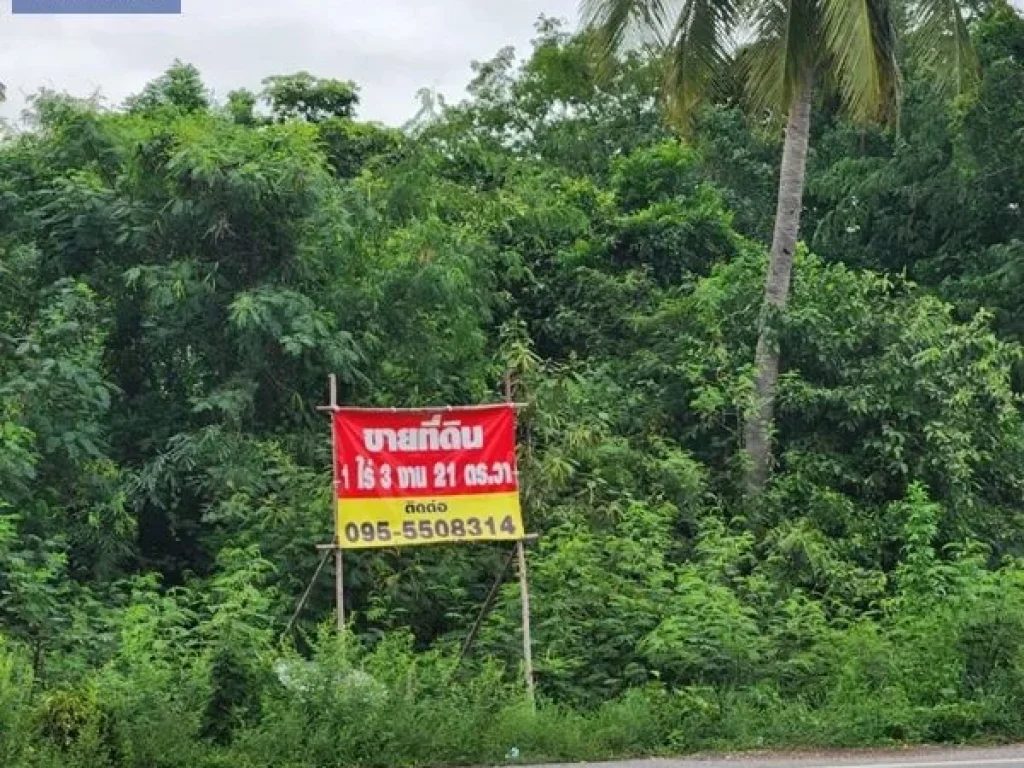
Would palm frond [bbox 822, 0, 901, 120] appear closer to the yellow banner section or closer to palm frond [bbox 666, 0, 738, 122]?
palm frond [bbox 666, 0, 738, 122]

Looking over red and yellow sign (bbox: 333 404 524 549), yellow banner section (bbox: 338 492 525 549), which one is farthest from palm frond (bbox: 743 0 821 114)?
yellow banner section (bbox: 338 492 525 549)

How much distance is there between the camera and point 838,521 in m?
13.2

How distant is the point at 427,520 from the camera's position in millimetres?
9719

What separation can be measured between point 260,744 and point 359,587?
3.01m

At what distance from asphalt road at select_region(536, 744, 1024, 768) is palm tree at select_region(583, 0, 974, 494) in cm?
505

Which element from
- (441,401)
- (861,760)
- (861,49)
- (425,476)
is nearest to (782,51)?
(861,49)

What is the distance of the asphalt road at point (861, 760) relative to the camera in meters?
8.10

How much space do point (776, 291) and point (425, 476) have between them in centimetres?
582

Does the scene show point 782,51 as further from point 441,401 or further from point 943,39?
point 441,401

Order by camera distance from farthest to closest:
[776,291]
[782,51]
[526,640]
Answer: [776,291] < [782,51] < [526,640]

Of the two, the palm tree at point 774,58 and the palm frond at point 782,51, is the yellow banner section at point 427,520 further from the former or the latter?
the palm frond at point 782,51

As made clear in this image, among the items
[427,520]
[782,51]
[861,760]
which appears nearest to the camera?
[861,760]

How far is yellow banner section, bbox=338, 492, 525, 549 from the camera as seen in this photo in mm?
9555

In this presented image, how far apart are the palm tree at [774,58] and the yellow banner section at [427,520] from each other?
4.46 metres
